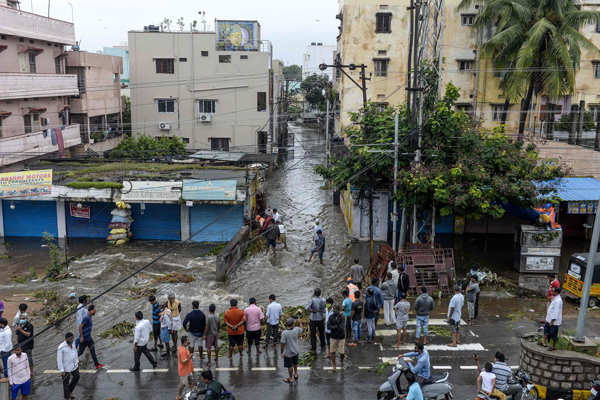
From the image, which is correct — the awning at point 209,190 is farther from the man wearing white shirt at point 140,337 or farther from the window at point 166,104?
the window at point 166,104

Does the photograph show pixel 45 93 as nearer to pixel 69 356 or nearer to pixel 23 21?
pixel 23 21

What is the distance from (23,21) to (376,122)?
21.0 m

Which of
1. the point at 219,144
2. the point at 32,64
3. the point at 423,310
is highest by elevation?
the point at 32,64

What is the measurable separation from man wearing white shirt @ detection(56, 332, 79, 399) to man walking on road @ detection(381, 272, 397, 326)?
7.90 metres

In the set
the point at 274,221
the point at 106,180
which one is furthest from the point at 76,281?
the point at 274,221

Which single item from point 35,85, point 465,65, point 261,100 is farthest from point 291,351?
point 261,100

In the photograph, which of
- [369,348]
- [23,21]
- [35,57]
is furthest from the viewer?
[35,57]

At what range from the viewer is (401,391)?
10398mm

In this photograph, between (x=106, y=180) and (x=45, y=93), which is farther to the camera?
(x=45, y=93)

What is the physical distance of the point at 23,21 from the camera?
29203mm

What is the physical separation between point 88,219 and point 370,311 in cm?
1688

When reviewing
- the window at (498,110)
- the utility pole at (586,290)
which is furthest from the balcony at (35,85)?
the window at (498,110)

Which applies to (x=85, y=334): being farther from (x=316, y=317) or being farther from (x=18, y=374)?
(x=316, y=317)

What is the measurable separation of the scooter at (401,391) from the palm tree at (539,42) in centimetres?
2023
